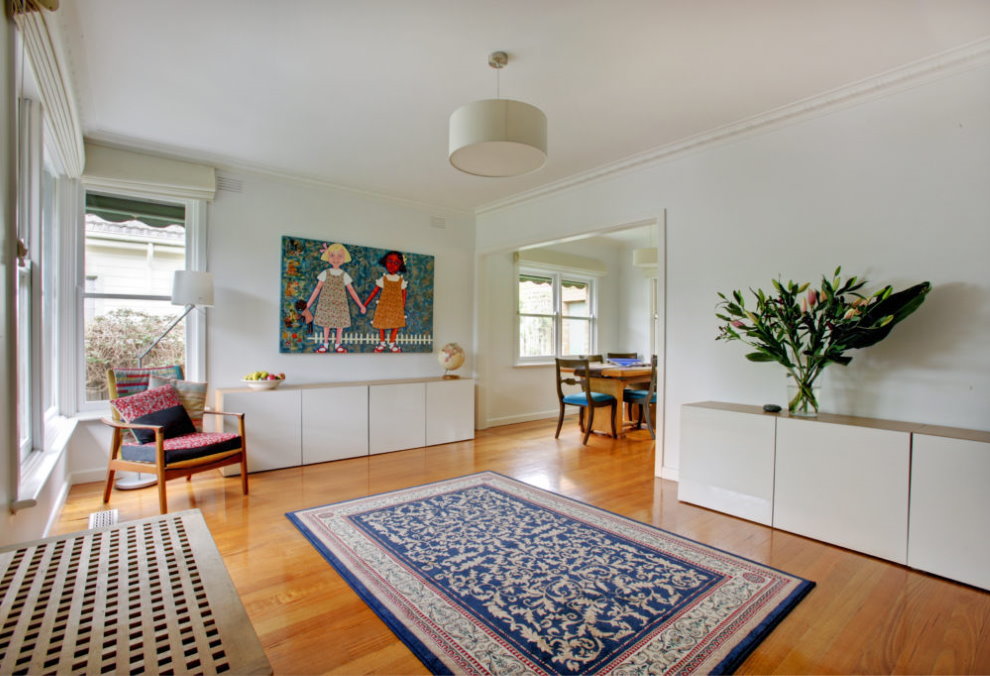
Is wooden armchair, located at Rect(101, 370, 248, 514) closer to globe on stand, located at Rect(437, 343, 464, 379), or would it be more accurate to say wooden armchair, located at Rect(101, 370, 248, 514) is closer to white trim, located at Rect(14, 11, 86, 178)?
white trim, located at Rect(14, 11, 86, 178)

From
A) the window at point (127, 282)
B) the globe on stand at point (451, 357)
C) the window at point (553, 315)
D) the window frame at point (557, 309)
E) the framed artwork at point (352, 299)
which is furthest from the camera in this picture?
the window at point (553, 315)

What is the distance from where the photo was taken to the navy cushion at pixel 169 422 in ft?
10.9

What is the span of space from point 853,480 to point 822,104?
2.36m

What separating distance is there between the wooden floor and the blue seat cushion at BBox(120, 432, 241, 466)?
36 centimetres

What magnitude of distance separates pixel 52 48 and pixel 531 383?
18.2 feet

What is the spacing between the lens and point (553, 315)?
7277 mm

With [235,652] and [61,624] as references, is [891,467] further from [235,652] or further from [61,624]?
[61,624]

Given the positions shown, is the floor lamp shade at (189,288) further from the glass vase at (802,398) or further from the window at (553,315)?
the glass vase at (802,398)

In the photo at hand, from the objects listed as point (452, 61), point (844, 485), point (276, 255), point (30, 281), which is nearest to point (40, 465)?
point (30, 281)

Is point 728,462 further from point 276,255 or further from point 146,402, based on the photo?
point 276,255

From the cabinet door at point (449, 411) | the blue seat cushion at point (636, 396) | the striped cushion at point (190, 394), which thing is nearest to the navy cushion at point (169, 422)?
the striped cushion at point (190, 394)

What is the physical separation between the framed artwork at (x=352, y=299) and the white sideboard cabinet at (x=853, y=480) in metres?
3.21

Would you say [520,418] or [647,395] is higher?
[647,395]

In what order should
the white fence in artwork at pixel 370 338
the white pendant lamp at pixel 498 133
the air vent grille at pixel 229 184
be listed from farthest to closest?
the white fence in artwork at pixel 370 338 < the air vent grille at pixel 229 184 < the white pendant lamp at pixel 498 133
